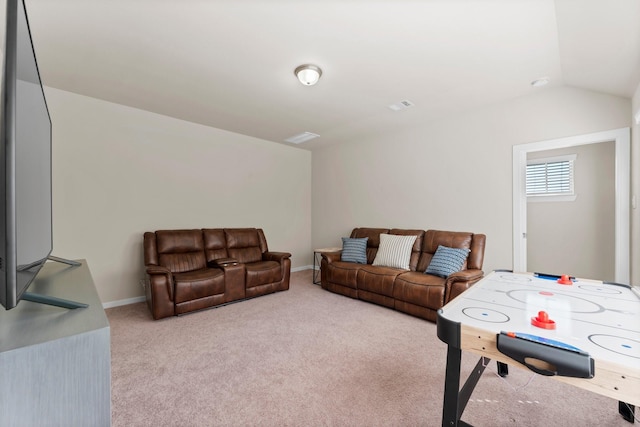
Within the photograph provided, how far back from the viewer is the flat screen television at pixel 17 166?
616 mm

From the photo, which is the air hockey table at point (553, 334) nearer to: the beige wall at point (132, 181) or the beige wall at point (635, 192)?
the beige wall at point (635, 192)

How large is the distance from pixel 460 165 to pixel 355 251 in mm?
1891

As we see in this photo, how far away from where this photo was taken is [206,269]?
12.1ft

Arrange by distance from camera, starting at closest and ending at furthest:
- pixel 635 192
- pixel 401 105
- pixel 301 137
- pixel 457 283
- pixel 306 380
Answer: pixel 306 380 → pixel 635 192 → pixel 457 283 → pixel 401 105 → pixel 301 137

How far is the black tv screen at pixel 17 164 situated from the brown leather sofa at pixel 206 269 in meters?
2.24

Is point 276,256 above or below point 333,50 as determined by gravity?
below

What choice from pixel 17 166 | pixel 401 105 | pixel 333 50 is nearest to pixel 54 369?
pixel 17 166

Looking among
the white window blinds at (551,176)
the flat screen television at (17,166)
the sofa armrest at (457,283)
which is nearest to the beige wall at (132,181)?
the flat screen television at (17,166)

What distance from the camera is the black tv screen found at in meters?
0.62

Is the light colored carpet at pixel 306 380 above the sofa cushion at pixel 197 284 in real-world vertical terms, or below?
below

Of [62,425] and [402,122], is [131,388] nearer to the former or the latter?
[62,425]

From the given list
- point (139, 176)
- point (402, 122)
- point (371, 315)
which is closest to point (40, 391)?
point (371, 315)

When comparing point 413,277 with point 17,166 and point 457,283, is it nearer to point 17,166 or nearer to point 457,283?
point 457,283

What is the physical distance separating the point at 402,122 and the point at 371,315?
2741mm
